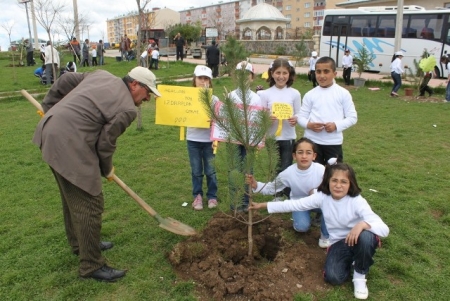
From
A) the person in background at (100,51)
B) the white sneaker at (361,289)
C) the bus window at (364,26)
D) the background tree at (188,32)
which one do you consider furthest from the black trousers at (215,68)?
the background tree at (188,32)

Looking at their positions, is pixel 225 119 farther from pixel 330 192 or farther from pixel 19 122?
pixel 19 122

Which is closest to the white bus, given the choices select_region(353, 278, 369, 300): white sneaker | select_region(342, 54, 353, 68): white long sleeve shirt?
select_region(342, 54, 353, 68): white long sleeve shirt

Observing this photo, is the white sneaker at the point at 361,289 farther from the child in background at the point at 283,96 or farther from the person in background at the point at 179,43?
the person in background at the point at 179,43

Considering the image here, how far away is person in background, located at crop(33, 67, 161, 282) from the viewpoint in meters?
2.50

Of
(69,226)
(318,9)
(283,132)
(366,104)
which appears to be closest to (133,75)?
(69,226)

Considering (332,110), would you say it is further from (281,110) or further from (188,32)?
(188,32)

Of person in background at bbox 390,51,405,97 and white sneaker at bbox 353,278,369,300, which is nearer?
white sneaker at bbox 353,278,369,300

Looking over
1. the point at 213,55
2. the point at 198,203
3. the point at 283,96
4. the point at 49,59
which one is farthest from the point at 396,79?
the point at 49,59

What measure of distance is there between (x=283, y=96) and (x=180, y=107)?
3.57 ft

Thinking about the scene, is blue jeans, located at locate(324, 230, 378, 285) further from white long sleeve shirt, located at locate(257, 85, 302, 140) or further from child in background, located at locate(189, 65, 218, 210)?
child in background, located at locate(189, 65, 218, 210)

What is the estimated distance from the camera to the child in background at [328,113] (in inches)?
136

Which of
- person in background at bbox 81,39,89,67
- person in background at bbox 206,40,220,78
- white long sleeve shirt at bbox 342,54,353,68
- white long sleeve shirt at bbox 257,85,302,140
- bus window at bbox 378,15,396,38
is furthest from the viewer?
person in background at bbox 81,39,89,67

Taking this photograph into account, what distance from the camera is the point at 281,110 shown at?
3631 millimetres

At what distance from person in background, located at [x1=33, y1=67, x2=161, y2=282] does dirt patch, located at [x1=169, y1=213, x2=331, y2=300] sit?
82 cm
